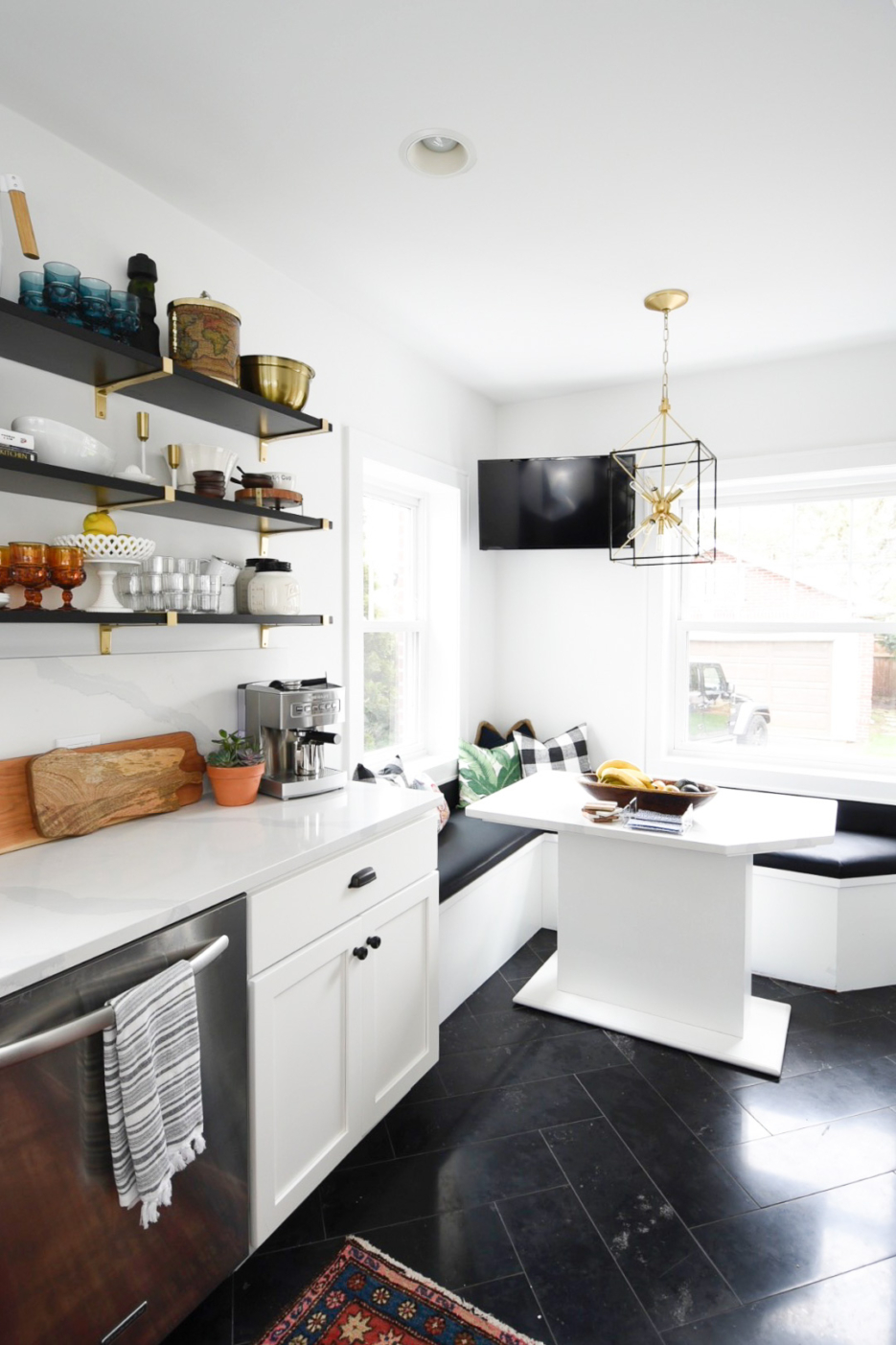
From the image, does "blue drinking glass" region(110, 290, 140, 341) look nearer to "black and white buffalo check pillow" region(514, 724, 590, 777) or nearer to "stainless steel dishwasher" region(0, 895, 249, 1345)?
"stainless steel dishwasher" region(0, 895, 249, 1345)

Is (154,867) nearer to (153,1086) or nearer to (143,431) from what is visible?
(153,1086)

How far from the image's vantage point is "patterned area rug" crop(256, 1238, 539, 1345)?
143 cm

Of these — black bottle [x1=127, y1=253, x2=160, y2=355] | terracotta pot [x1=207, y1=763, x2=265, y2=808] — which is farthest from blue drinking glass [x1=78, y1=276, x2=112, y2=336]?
terracotta pot [x1=207, y1=763, x2=265, y2=808]

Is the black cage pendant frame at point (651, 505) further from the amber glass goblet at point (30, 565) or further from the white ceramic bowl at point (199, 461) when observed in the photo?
the amber glass goblet at point (30, 565)

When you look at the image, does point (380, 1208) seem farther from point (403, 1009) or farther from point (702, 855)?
point (702, 855)

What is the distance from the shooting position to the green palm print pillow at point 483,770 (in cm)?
351

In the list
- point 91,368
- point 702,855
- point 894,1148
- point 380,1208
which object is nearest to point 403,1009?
point 380,1208

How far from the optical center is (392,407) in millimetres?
3084

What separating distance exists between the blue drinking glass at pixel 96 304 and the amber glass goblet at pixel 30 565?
0.49 meters

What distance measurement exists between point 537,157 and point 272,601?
1.32m

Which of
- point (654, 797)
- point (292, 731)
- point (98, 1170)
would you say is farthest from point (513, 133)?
point (98, 1170)

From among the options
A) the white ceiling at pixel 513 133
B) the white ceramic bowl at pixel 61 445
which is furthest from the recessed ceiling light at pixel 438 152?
the white ceramic bowl at pixel 61 445

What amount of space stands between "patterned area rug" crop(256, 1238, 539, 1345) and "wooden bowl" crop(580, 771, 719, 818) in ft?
4.58

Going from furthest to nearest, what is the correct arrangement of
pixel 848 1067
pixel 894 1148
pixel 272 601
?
1. pixel 848 1067
2. pixel 272 601
3. pixel 894 1148
